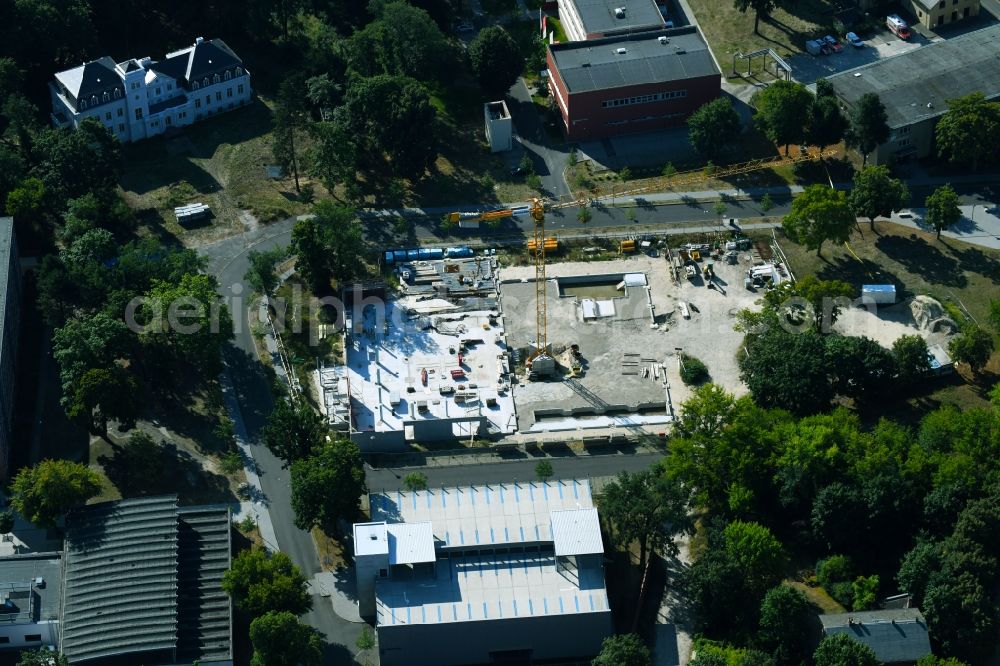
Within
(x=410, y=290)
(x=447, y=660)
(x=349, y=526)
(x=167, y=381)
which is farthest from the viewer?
(x=410, y=290)

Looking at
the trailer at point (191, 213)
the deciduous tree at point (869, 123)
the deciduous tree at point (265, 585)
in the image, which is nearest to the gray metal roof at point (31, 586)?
the deciduous tree at point (265, 585)

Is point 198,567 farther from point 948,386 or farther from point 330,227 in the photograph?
point 948,386

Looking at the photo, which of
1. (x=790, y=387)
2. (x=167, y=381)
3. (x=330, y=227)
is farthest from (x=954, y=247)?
(x=167, y=381)

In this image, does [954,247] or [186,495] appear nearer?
[186,495]

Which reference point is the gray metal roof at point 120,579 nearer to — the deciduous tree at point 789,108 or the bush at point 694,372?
the bush at point 694,372

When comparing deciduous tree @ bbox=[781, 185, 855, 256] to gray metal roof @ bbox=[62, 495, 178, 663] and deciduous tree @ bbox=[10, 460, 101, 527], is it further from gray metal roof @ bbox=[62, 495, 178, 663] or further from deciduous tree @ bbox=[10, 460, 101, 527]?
deciduous tree @ bbox=[10, 460, 101, 527]

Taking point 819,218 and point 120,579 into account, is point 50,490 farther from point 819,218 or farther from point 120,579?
point 819,218

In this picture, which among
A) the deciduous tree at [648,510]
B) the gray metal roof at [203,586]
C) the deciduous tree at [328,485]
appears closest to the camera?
the gray metal roof at [203,586]
